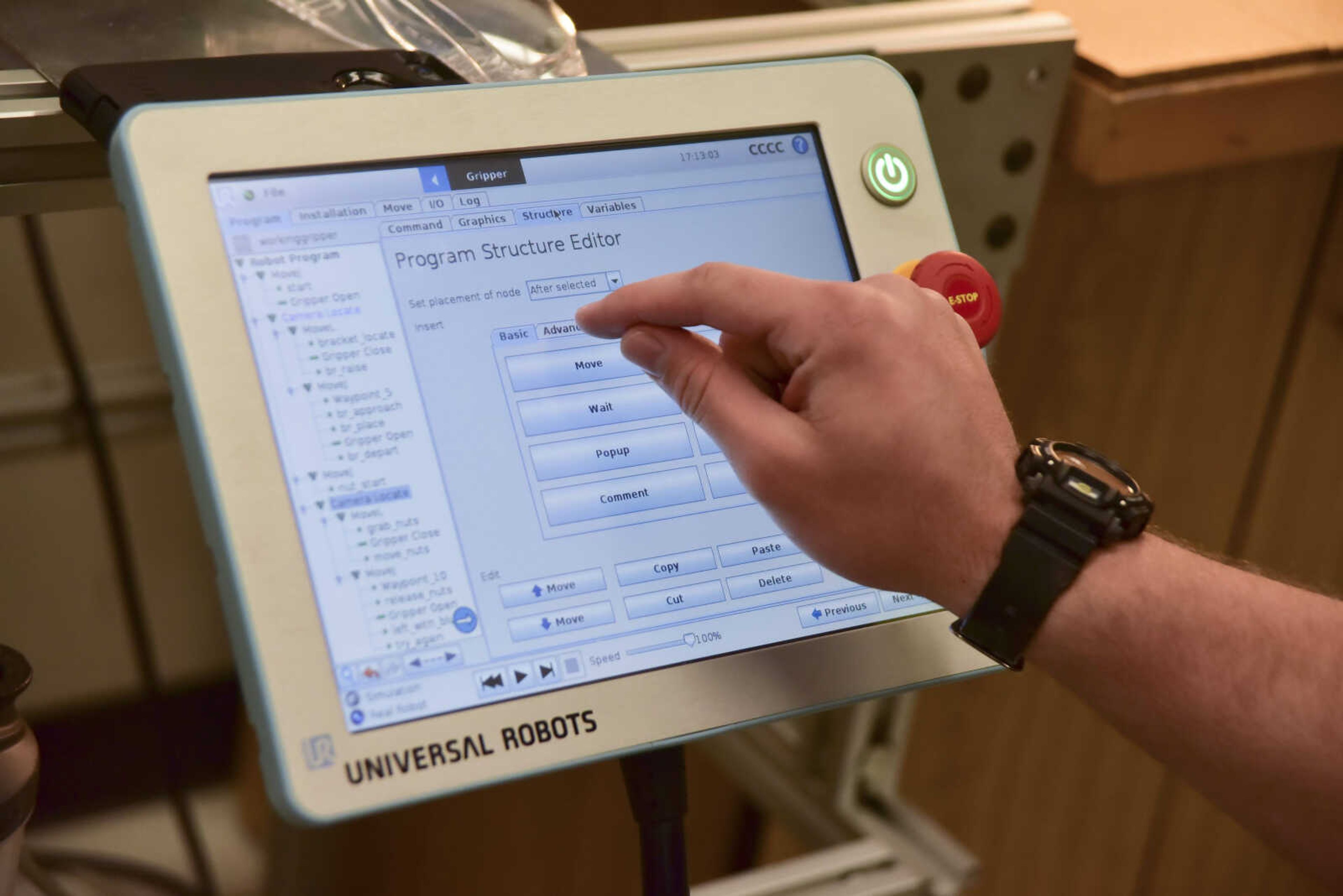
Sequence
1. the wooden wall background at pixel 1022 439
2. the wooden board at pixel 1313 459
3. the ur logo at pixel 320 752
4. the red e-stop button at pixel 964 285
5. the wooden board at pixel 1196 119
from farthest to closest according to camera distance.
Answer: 1. the wooden board at pixel 1313 459
2. the wooden wall background at pixel 1022 439
3. the wooden board at pixel 1196 119
4. the red e-stop button at pixel 964 285
5. the ur logo at pixel 320 752

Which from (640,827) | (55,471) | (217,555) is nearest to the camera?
(217,555)

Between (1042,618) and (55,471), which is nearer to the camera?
(1042,618)

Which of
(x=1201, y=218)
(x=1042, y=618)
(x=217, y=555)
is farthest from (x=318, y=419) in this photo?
(x=1201, y=218)

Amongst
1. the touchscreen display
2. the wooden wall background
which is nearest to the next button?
the touchscreen display

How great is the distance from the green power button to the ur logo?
32 centimetres

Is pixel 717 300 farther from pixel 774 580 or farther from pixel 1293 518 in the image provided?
pixel 1293 518

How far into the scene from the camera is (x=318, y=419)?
0.43 m

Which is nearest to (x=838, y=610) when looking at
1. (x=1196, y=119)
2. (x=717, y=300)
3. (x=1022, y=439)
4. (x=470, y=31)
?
(x=717, y=300)

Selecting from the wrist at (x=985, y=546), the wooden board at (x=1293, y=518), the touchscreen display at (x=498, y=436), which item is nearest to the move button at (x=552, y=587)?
the touchscreen display at (x=498, y=436)

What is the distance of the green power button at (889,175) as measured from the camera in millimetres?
547

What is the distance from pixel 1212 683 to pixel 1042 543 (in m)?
0.09

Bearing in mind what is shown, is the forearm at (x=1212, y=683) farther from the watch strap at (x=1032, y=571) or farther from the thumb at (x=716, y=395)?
the thumb at (x=716, y=395)

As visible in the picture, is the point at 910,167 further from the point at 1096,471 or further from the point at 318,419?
the point at 318,419

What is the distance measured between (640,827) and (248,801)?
24.7 inches
